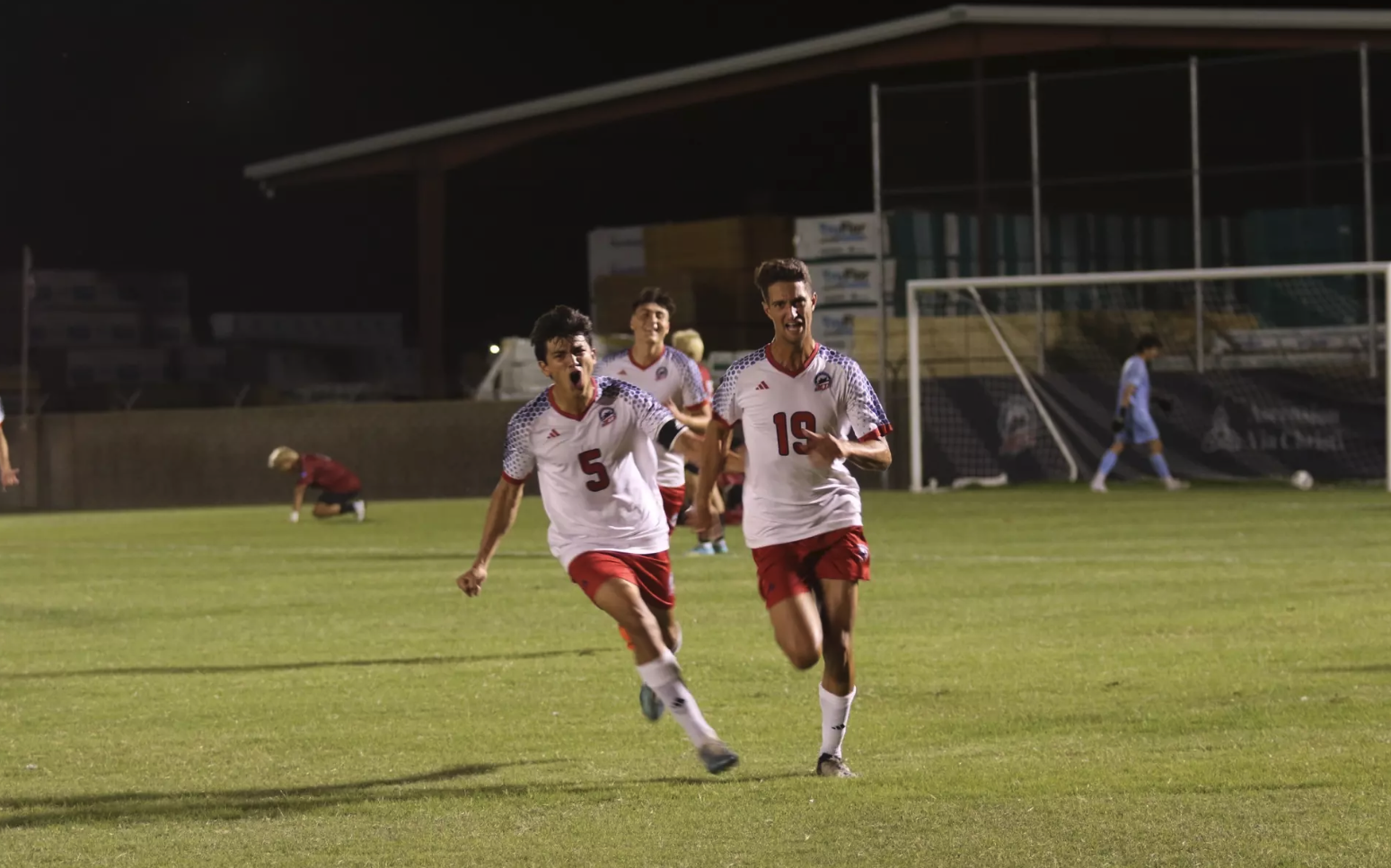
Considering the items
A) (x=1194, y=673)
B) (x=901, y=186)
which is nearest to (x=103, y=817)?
(x=1194, y=673)

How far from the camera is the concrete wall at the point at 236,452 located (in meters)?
34.4

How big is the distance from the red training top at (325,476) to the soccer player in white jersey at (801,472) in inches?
742

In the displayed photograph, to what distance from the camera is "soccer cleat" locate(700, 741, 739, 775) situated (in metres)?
7.26

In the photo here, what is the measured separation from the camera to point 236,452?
36.0m

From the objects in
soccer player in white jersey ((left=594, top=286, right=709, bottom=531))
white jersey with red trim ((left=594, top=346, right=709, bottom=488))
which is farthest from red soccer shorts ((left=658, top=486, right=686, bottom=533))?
white jersey with red trim ((left=594, top=346, right=709, bottom=488))

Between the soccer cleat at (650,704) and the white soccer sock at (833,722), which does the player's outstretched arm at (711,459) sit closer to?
the soccer cleat at (650,704)

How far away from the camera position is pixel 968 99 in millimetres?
33000

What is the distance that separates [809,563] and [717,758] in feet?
3.22

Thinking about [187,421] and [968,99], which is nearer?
[968,99]

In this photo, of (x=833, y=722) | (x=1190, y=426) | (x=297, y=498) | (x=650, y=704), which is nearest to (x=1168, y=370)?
(x=1190, y=426)

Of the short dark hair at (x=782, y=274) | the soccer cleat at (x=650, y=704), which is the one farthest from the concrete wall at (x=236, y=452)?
the short dark hair at (x=782, y=274)

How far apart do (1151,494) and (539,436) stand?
19412 millimetres

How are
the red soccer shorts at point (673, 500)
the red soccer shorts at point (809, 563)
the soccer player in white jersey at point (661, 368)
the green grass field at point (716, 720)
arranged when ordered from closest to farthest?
1. the green grass field at point (716, 720)
2. the red soccer shorts at point (809, 563)
3. the red soccer shorts at point (673, 500)
4. the soccer player in white jersey at point (661, 368)

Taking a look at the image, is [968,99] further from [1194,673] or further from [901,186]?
[1194,673]
